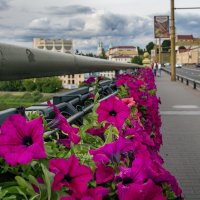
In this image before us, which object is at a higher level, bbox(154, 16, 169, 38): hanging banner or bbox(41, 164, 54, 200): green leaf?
bbox(154, 16, 169, 38): hanging banner

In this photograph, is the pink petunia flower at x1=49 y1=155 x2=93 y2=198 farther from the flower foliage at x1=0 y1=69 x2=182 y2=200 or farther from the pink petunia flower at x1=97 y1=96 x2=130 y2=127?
the pink petunia flower at x1=97 y1=96 x2=130 y2=127

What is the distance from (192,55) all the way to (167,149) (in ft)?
498

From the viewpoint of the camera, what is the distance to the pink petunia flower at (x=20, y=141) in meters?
1.41

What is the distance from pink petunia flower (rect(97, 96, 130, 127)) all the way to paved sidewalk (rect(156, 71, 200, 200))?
3700mm

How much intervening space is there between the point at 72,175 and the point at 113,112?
108cm

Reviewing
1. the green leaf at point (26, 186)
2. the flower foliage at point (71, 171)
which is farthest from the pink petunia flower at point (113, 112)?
the green leaf at point (26, 186)

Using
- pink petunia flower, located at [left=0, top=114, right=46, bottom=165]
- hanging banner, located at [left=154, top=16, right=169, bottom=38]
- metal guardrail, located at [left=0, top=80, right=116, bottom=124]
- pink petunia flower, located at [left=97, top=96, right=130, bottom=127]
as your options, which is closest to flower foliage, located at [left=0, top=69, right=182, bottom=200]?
pink petunia flower, located at [left=0, top=114, right=46, bottom=165]

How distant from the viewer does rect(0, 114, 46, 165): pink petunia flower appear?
1414 millimetres

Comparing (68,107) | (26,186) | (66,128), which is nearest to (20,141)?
(26,186)

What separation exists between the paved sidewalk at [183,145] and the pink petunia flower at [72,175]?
469 centimetres

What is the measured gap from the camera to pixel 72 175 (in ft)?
4.71

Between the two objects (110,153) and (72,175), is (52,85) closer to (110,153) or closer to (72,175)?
(110,153)

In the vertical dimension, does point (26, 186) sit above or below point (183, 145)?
above

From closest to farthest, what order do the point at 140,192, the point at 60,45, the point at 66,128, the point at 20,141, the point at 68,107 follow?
the point at 140,192, the point at 20,141, the point at 66,128, the point at 68,107, the point at 60,45
